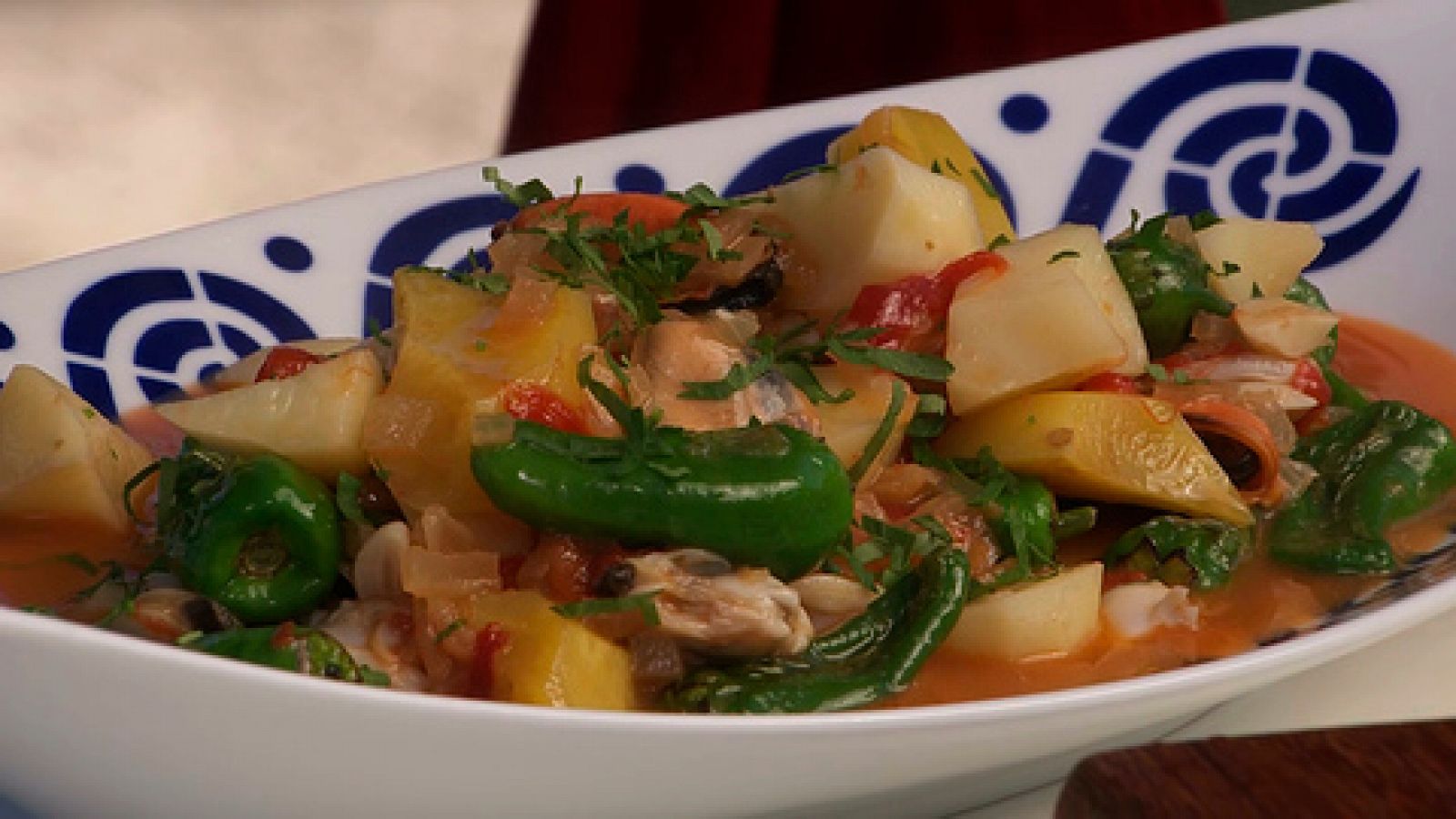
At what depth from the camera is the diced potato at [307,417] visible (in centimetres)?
226

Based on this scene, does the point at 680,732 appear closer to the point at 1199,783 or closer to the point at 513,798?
the point at 513,798

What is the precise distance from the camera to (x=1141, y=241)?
273cm

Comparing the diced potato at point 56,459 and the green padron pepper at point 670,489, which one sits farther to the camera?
the diced potato at point 56,459

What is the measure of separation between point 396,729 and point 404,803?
4.5 inches

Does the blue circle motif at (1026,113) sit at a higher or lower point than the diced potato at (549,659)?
higher

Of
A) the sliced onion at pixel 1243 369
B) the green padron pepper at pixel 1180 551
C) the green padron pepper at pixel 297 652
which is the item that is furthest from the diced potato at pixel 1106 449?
the green padron pepper at pixel 297 652

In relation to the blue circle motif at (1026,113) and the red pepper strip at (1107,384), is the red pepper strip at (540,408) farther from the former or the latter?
the blue circle motif at (1026,113)

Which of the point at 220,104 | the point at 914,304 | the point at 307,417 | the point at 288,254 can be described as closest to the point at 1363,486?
the point at 914,304

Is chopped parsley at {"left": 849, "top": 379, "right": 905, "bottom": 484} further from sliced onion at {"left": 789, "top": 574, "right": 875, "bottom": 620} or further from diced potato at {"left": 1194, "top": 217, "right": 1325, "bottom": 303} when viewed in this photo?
diced potato at {"left": 1194, "top": 217, "right": 1325, "bottom": 303}

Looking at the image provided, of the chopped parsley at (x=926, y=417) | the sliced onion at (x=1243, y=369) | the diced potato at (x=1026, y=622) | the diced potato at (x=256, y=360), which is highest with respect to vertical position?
the diced potato at (x=256, y=360)

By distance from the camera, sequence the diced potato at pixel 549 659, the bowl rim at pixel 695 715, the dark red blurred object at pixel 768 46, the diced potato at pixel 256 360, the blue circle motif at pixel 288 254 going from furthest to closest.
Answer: the dark red blurred object at pixel 768 46 < the blue circle motif at pixel 288 254 < the diced potato at pixel 256 360 < the diced potato at pixel 549 659 < the bowl rim at pixel 695 715

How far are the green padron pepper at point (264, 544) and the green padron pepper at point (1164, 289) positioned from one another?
115 centimetres

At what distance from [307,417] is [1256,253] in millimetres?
1519

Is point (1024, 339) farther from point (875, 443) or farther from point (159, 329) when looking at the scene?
point (159, 329)
